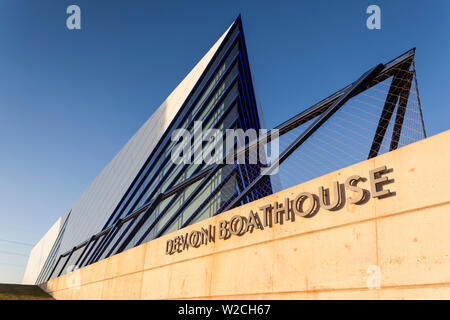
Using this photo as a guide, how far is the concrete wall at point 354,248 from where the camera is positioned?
5.05m

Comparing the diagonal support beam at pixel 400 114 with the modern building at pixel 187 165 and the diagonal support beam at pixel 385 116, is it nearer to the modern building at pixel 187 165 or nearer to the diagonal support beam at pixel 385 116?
the diagonal support beam at pixel 385 116

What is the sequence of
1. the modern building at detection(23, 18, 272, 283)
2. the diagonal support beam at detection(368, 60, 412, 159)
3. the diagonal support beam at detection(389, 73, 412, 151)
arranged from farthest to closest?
the modern building at detection(23, 18, 272, 283), the diagonal support beam at detection(368, 60, 412, 159), the diagonal support beam at detection(389, 73, 412, 151)

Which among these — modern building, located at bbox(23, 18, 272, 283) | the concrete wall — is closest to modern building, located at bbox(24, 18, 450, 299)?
the concrete wall

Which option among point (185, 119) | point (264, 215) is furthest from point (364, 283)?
point (185, 119)

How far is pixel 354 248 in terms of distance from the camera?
594 centimetres

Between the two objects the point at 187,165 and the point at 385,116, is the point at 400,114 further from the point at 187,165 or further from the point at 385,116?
the point at 187,165

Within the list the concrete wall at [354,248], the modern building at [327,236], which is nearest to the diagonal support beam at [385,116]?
the modern building at [327,236]

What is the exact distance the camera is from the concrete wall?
505cm

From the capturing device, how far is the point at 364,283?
18.4ft

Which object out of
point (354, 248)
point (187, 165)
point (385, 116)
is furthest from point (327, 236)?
point (187, 165)

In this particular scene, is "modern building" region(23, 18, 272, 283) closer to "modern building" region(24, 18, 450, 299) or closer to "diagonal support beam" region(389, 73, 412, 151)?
"modern building" region(24, 18, 450, 299)
